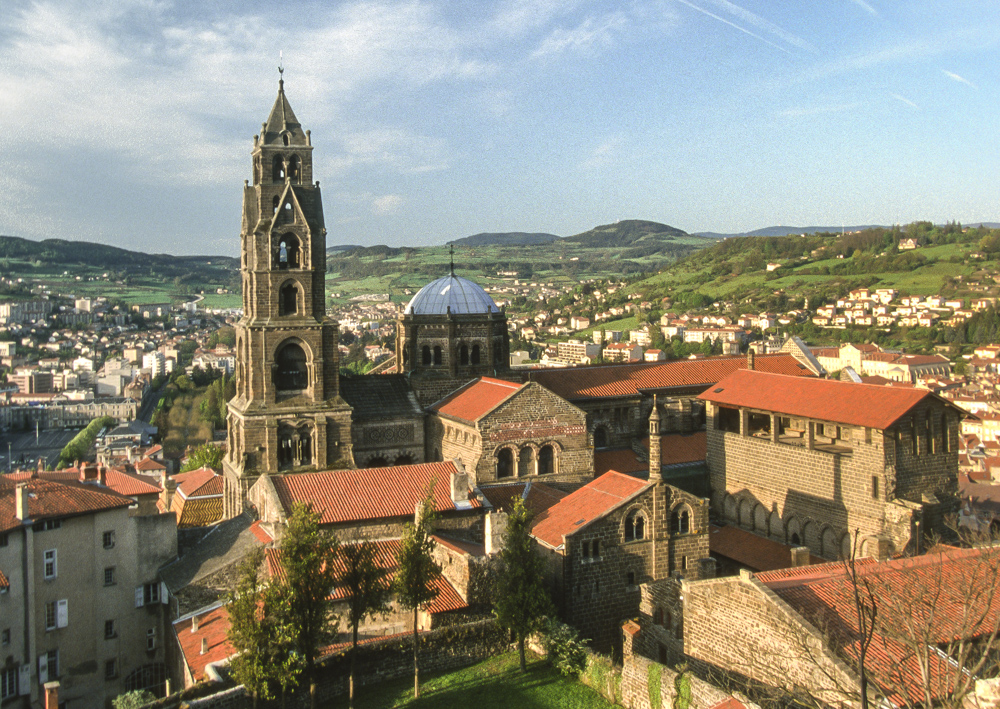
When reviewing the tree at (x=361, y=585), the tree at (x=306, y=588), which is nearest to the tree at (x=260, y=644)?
the tree at (x=306, y=588)

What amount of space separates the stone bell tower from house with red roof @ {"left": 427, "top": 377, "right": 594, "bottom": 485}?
5.15 meters

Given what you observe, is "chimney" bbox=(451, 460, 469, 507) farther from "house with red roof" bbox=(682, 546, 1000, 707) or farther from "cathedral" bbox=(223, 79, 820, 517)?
"house with red roof" bbox=(682, 546, 1000, 707)

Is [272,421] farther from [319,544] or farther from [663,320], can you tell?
[663,320]

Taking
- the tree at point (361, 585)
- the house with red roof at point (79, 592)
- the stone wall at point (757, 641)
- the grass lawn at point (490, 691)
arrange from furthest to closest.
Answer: the house with red roof at point (79, 592)
the tree at point (361, 585)
the grass lawn at point (490, 691)
the stone wall at point (757, 641)

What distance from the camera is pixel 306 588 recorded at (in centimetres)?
2048

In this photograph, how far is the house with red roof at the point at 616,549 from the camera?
26.7m

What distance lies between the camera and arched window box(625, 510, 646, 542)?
27562mm

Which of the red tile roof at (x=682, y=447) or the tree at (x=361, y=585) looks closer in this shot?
the tree at (x=361, y=585)

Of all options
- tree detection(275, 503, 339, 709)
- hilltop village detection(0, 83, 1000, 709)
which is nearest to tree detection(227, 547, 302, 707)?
tree detection(275, 503, 339, 709)

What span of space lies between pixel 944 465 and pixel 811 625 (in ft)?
57.1

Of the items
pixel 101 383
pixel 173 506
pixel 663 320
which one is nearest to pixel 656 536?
pixel 173 506

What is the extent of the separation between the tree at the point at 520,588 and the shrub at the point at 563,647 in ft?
1.71

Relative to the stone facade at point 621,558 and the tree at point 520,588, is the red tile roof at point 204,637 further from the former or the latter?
the stone facade at point 621,558

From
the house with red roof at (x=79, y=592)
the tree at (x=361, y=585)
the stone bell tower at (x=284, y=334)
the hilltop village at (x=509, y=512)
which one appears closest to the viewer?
the hilltop village at (x=509, y=512)
